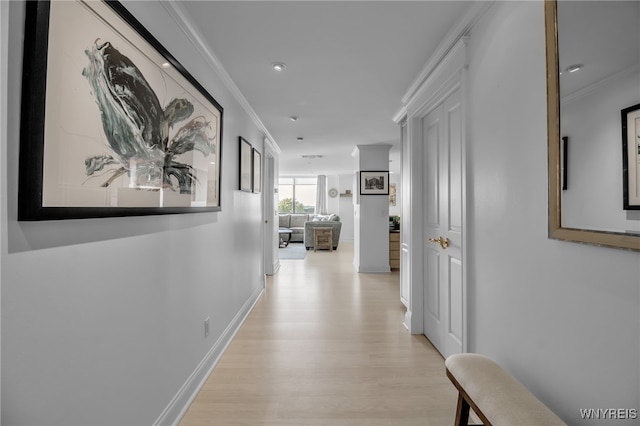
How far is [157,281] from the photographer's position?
57.7 inches

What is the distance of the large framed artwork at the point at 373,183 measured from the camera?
536 centimetres

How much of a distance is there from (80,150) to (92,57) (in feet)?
1.07

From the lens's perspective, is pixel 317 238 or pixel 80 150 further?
pixel 317 238

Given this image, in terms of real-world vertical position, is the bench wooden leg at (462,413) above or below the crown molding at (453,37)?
below

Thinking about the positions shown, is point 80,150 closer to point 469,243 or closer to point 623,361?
point 623,361

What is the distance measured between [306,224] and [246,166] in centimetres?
546

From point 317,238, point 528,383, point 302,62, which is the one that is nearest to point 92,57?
point 302,62

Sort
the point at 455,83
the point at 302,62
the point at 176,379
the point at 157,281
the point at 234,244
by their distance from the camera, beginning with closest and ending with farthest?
1. the point at 157,281
2. the point at 176,379
3. the point at 455,83
4. the point at 302,62
5. the point at 234,244

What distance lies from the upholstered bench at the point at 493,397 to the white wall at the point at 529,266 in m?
0.15

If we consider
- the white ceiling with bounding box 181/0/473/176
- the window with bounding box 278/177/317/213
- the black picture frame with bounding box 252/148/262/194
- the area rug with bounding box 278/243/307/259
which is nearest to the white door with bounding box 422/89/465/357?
the white ceiling with bounding box 181/0/473/176

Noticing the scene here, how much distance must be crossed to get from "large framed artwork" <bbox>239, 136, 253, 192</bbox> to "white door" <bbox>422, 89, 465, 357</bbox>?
1777 mm

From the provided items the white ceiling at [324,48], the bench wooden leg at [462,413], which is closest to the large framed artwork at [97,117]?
the white ceiling at [324,48]

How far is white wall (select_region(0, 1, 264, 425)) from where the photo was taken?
A: 788mm

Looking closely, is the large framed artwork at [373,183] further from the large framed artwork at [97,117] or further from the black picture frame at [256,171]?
the large framed artwork at [97,117]
